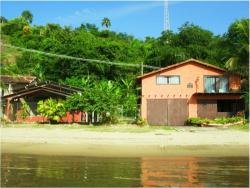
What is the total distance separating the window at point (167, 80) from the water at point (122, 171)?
20801mm

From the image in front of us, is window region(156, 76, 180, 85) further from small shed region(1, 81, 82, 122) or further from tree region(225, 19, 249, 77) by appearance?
small shed region(1, 81, 82, 122)

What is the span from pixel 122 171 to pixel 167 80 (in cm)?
2450

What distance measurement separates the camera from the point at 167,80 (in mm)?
37375

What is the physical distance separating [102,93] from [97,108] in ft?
4.04

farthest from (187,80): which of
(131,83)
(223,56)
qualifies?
(131,83)

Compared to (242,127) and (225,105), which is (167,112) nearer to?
(225,105)

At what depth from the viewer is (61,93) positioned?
35.9m

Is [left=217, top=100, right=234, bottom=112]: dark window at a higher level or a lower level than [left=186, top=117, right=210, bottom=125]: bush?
higher

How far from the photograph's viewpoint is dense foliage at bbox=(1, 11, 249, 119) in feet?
112

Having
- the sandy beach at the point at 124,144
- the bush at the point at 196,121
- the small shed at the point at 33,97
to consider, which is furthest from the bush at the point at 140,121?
the sandy beach at the point at 124,144

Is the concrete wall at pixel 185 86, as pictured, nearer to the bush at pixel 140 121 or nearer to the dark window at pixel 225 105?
the dark window at pixel 225 105

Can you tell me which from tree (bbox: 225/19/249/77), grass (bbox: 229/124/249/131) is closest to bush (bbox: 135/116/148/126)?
grass (bbox: 229/124/249/131)

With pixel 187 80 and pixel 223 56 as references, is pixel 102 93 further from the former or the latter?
pixel 223 56

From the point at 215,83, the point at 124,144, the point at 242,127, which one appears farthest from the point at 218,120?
the point at 124,144
